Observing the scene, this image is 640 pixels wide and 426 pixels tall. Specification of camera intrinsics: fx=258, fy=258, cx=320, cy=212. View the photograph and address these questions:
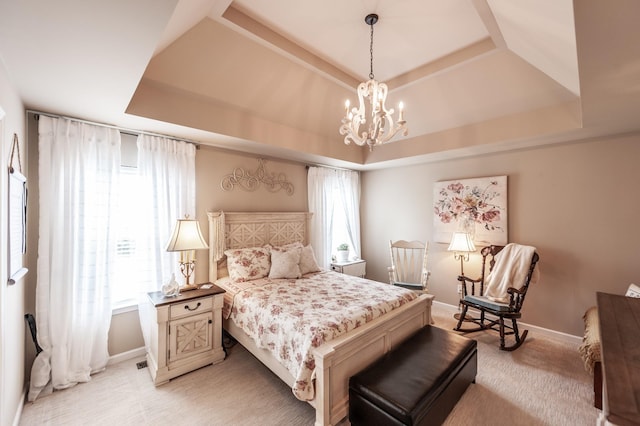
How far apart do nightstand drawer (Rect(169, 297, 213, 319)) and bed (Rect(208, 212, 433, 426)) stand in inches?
10.0

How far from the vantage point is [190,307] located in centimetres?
250

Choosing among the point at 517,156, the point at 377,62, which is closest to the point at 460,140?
the point at 517,156

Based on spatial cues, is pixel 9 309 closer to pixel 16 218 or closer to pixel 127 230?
pixel 16 218

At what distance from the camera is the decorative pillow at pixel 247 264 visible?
3.17 meters

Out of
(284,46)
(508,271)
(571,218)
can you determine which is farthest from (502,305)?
(284,46)

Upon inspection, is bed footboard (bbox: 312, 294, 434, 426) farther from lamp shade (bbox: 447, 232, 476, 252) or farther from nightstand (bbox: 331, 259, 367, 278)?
nightstand (bbox: 331, 259, 367, 278)

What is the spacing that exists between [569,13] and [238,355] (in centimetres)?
362

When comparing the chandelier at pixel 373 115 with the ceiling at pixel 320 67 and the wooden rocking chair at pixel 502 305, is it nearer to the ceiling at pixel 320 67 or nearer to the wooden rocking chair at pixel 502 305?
the ceiling at pixel 320 67

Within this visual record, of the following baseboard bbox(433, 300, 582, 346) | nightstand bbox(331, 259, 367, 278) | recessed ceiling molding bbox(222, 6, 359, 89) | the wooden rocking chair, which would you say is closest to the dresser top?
nightstand bbox(331, 259, 367, 278)

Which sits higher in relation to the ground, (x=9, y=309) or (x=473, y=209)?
(x=473, y=209)

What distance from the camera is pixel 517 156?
346cm

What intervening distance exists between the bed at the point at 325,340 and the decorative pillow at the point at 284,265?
91mm

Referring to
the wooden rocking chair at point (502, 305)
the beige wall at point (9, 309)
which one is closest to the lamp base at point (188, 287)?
the beige wall at point (9, 309)

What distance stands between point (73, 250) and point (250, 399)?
2095mm
